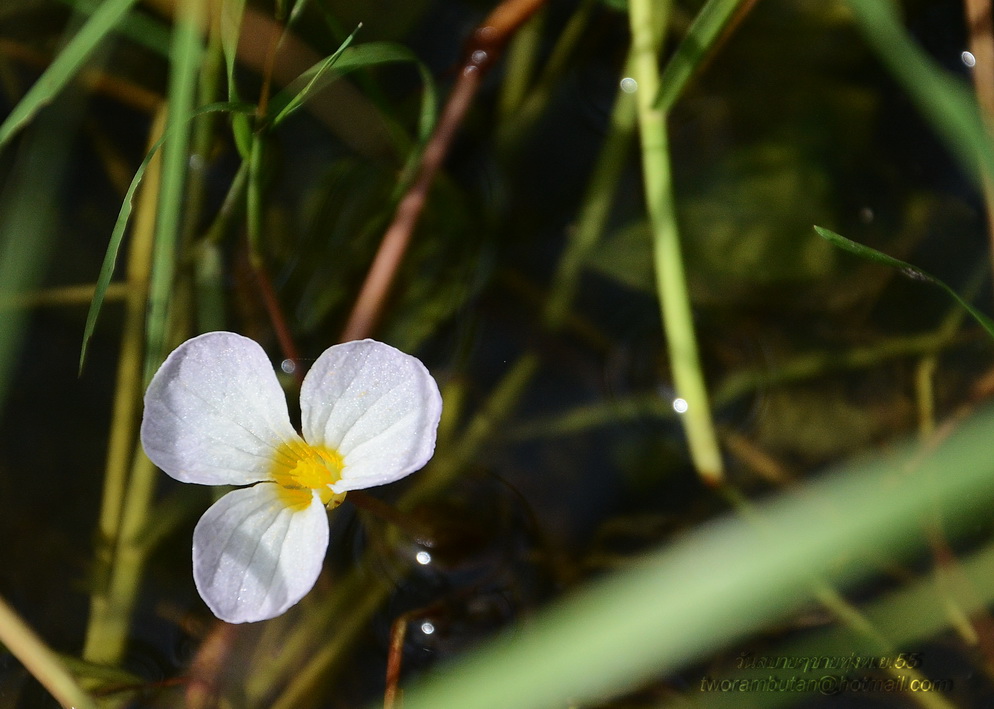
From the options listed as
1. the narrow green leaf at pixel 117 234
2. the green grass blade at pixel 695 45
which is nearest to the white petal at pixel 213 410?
the narrow green leaf at pixel 117 234

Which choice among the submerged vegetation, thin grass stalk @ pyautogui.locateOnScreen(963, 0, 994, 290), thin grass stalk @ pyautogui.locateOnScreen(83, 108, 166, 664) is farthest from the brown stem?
thin grass stalk @ pyautogui.locateOnScreen(963, 0, 994, 290)

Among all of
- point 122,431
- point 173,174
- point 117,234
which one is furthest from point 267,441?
point 122,431

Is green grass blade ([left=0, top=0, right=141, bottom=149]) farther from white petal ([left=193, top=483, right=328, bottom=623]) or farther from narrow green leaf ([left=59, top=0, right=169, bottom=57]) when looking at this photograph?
white petal ([left=193, top=483, right=328, bottom=623])

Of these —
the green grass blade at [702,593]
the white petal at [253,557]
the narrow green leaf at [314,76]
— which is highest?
the narrow green leaf at [314,76]

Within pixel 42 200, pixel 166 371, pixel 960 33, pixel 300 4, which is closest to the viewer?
pixel 166 371

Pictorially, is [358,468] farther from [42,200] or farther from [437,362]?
[42,200]

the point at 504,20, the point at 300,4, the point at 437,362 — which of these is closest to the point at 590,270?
the point at 437,362

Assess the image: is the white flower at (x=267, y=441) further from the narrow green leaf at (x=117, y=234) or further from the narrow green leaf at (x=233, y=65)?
the narrow green leaf at (x=233, y=65)
